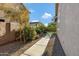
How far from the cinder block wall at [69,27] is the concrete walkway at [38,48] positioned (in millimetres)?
378

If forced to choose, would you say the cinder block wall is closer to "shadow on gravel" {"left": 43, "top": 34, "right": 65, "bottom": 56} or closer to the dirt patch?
"shadow on gravel" {"left": 43, "top": 34, "right": 65, "bottom": 56}

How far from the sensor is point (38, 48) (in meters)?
3.46

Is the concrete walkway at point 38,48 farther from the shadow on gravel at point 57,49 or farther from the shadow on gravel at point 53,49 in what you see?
the shadow on gravel at point 57,49

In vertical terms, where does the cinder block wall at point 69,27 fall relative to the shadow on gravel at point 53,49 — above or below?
above

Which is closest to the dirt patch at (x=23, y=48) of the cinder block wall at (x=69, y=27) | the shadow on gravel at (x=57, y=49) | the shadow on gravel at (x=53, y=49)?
the shadow on gravel at (x=53, y=49)

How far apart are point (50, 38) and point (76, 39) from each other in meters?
0.66

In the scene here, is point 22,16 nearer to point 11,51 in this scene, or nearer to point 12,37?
point 12,37

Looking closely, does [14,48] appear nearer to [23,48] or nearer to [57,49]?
[23,48]

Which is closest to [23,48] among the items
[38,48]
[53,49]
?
[38,48]

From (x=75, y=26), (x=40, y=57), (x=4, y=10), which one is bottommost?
(x=40, y=57)

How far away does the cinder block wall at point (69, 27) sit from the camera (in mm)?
3035

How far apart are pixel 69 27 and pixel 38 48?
747mm

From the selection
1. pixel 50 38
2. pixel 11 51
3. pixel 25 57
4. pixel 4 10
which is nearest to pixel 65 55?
pixel 50 38

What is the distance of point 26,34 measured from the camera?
3.51 meters
